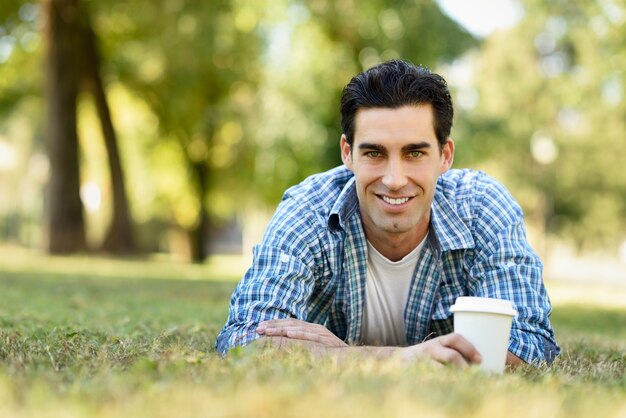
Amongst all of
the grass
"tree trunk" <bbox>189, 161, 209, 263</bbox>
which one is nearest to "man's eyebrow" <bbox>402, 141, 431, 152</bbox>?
A: the grass

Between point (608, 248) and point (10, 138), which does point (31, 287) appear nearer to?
point (608, 248)

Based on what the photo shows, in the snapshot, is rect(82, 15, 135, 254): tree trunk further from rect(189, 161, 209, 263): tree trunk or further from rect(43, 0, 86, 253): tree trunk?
rect(189, 161, 209, 263): tree trunk

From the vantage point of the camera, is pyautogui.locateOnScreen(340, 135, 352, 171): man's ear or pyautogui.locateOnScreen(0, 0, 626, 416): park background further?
pyautogui.locateOnScreen(340, 135, 352, 171): man's ear

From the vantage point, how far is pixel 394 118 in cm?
421

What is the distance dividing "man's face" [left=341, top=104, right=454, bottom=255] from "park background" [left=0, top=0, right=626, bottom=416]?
1124 mm

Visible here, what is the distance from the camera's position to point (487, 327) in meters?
3.46

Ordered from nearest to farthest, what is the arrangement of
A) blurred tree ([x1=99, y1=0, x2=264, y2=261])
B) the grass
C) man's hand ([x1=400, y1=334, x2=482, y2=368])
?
1. the grass
2. man's hand ([x1=400, y1=334, x2=482, y2=368])
3. blurred tree ([x1=99, y1=0, x2=264, y2=261])

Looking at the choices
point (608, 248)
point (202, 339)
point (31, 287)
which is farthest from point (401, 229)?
point (608, 248)

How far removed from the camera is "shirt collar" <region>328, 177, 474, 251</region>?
178 inches

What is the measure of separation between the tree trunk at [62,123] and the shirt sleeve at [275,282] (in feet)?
51.3

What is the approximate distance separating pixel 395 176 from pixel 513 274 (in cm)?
84

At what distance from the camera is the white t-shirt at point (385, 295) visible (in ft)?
15.2

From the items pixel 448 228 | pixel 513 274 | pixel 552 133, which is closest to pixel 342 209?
pixel 448 228

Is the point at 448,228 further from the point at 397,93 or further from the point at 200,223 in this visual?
the point at 200,223
